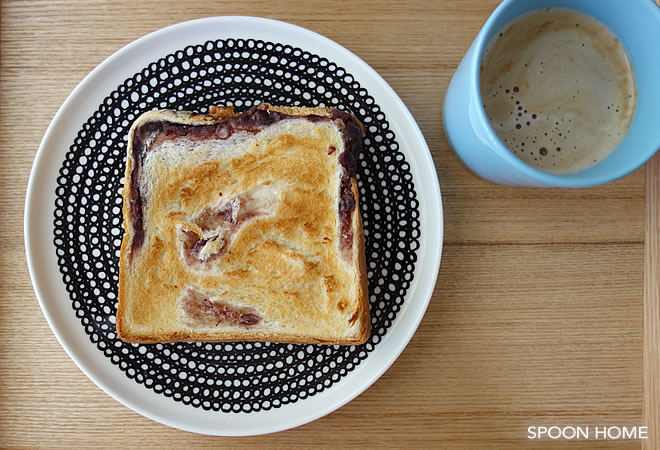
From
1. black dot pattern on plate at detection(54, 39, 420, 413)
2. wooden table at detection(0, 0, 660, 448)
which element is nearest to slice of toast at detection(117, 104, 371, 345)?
black dot pattern on plate at detection(54, 39, 420, 413)

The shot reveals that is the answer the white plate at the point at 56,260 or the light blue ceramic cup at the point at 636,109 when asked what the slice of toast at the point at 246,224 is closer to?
the white plate at the point at 56,260

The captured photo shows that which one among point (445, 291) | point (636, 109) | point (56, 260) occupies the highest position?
point (636, 109)

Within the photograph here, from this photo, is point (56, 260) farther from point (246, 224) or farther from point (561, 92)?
point (561, 92)

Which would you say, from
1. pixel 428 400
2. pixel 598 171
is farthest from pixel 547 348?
pixel 598 171

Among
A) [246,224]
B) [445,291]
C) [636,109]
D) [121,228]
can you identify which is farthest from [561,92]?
[121,228]

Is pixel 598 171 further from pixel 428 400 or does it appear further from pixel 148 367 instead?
pixel 148 367
